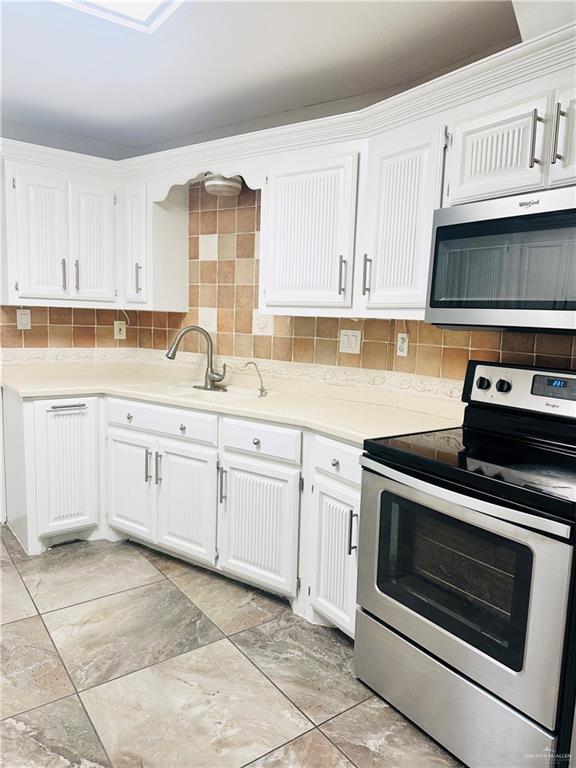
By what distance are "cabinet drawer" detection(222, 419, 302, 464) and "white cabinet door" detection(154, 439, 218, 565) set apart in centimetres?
15

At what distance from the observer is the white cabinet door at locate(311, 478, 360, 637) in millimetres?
1955

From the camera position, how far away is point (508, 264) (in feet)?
5.48

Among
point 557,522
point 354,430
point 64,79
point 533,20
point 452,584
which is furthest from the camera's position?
point 64,79

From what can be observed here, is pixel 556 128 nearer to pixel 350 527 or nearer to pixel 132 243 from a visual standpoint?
pixel 350 527

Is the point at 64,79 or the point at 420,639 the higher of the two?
the point at 64,79

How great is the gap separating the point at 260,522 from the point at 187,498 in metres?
0.45

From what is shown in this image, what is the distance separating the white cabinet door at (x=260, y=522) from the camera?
2219 millimetres

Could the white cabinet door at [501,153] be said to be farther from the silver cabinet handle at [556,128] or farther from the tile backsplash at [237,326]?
the tile backsplash at [237,326]

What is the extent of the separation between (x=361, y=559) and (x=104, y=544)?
5.58ft

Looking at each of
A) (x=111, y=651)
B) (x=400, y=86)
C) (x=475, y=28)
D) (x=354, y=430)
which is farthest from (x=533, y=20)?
(x=111, y=651)

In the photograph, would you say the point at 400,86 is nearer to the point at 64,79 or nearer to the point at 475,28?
the point at 475,28

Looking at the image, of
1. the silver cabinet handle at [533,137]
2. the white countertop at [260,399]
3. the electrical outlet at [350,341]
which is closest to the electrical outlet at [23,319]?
the white countertop at [260,399]

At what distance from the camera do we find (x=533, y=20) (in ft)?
5.33

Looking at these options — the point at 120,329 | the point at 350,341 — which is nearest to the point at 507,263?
the point at 350,341
